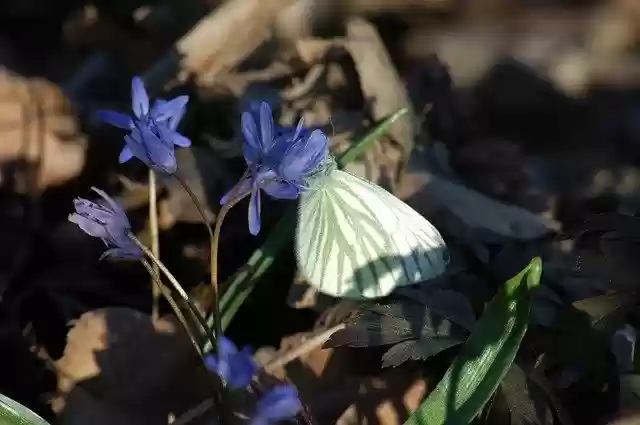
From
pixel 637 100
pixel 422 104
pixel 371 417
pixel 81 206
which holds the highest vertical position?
pixel 81 206

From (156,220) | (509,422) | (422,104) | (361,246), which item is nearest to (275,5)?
(422,104)

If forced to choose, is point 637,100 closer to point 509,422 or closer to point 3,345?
point 509,422

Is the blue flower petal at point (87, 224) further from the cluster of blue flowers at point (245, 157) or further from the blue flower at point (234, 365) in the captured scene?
the blue flower at point (234, 365)

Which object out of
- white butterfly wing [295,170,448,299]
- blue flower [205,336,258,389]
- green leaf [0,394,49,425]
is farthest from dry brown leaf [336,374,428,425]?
green leaf [0,394,49,425]

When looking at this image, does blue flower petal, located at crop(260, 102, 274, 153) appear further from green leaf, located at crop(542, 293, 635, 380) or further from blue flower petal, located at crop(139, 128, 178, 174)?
green leaf, located at crop(542, 293, 635, 380)

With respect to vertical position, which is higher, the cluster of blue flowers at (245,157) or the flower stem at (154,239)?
the cluster of blue flowers at (245,157)

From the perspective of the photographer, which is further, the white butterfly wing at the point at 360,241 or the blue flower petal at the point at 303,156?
the white butterfly wing at the point at 360,241

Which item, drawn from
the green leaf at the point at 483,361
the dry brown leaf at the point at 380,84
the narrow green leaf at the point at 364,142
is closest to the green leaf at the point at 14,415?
the green leaf at the point at 483,361
